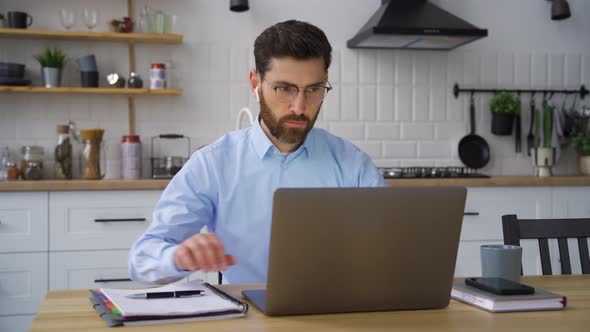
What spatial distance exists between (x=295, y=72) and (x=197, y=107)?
237cm

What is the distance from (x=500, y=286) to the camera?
149 cm

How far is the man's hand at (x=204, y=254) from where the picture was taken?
128 cm

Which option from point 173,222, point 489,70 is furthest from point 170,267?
point 489,70

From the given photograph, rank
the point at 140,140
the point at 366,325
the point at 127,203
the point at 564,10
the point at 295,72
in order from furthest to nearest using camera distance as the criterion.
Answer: the point at 564,10, the point at 140,140, the point at 127,203, the point at 295,72, the point at 366,325

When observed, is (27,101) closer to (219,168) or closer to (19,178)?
(19,178)

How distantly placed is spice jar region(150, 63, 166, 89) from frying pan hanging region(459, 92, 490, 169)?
5.98ft

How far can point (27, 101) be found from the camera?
4.04 m

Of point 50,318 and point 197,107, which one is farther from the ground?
point 197,107

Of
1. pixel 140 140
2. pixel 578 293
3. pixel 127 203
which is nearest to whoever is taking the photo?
pixel 578 293

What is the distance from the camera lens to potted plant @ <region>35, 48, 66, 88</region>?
3875 mm

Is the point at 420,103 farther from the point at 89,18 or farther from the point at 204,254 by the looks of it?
the point at 204,254

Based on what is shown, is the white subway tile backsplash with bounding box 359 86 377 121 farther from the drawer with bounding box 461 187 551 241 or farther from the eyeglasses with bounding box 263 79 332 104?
the eyeglasses with bounding box 263 79 332 104

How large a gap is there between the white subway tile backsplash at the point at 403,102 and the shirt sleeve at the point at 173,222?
2603 mm

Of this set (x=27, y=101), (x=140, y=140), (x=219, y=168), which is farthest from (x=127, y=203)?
(x=219, y=168)
